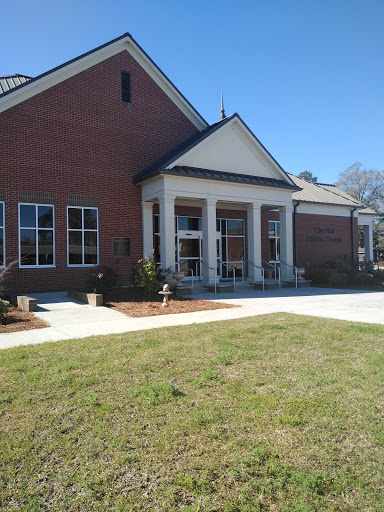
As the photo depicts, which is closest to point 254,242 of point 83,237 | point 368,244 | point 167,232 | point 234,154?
point 234,154

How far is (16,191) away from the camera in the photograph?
48.3 ft

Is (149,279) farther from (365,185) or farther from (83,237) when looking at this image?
(365,185)

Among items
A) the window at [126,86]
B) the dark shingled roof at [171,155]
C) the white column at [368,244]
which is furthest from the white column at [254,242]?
the white column at [368,244]

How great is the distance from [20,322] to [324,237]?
20.9 meters

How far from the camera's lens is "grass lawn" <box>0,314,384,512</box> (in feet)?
8.65

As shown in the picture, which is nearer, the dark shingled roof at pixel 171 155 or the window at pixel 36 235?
the window at pixel 36 235

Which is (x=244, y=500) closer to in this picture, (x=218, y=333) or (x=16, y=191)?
(x=218, y=333)

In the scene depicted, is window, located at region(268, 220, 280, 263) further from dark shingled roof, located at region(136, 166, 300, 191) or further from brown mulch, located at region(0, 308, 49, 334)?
brown mulch, located at region(0, 308, 49, 334)

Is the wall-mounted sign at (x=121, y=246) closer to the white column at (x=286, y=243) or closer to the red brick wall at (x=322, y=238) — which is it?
the white column at (x=286, y=243)

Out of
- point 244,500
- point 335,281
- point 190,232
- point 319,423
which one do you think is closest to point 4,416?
point 244,500

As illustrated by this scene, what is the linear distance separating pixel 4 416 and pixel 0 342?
3666 millimetres

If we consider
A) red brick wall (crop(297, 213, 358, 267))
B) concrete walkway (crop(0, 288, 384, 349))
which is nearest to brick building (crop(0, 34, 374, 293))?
concrete walkway (crop(0, 288, 384, 349))

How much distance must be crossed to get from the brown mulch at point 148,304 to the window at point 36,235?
3582 mm

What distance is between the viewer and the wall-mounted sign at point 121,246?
A: 55.2ft
